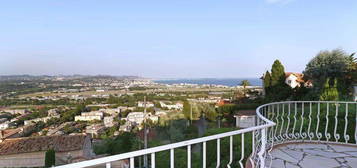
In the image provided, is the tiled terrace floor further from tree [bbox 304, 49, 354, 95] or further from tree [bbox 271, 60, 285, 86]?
tree [bbox 271, 60, 285, 86]

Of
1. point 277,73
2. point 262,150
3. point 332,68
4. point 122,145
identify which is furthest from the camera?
point 277,73

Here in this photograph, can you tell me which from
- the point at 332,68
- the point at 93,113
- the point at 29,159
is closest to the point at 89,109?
the point at 93,113

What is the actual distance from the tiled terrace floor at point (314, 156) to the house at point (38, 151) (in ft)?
44.2

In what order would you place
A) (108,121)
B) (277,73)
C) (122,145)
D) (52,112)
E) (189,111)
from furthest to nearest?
(52,112) < (108,121) < (189,111) < (277,73) < (122,145)

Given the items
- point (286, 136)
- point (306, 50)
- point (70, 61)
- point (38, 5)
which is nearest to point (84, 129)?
point (70, 61)

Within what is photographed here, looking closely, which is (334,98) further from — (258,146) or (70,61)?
(70,61)

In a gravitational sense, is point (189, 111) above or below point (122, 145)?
above

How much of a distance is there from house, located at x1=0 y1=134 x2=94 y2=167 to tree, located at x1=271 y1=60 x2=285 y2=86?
14.2 meters

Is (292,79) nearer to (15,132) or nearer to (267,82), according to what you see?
(267,82)

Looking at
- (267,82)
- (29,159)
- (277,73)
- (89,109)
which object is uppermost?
(277,73)

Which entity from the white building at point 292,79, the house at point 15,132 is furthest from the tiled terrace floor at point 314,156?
the house at point 15,132

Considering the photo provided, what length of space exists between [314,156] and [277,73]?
1411 cm

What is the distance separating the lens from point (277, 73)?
1548 cm

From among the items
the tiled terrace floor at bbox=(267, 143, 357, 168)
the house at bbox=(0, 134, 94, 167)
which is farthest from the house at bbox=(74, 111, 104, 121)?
the tiled terrace floor at bbox=(267, 143, 357, 168)
